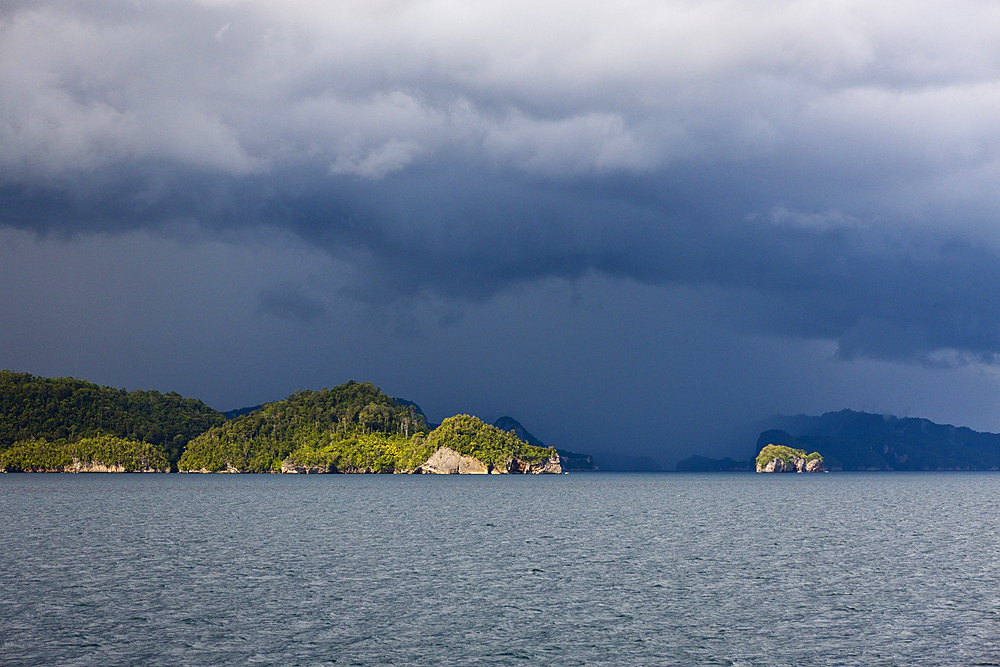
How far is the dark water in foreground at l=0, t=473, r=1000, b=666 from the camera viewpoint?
37.8m

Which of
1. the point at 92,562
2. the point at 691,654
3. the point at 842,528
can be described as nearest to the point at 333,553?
the point at 92,562

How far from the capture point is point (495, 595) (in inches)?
2061

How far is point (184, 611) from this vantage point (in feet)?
151

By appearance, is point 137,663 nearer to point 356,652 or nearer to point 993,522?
point 356,652

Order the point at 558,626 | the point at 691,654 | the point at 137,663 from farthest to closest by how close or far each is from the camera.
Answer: the point at 558,626 < the point at 691,654 < the point at 137,663

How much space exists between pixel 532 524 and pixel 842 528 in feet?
123

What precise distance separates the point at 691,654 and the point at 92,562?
49024mm

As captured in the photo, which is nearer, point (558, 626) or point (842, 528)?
point (558, 626)

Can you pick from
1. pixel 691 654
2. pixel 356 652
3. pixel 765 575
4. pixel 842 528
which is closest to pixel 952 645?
pixel 691 654

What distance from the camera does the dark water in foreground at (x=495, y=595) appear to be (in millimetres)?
37750

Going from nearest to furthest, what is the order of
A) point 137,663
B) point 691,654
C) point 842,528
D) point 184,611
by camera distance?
point 137,663 → point 691,654 → point 184,611 → point 842,528

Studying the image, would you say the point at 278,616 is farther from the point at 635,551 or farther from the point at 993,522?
the point at 993,522

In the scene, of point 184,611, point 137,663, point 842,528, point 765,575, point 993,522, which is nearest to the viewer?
point 137,663

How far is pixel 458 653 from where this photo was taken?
37625 mm
